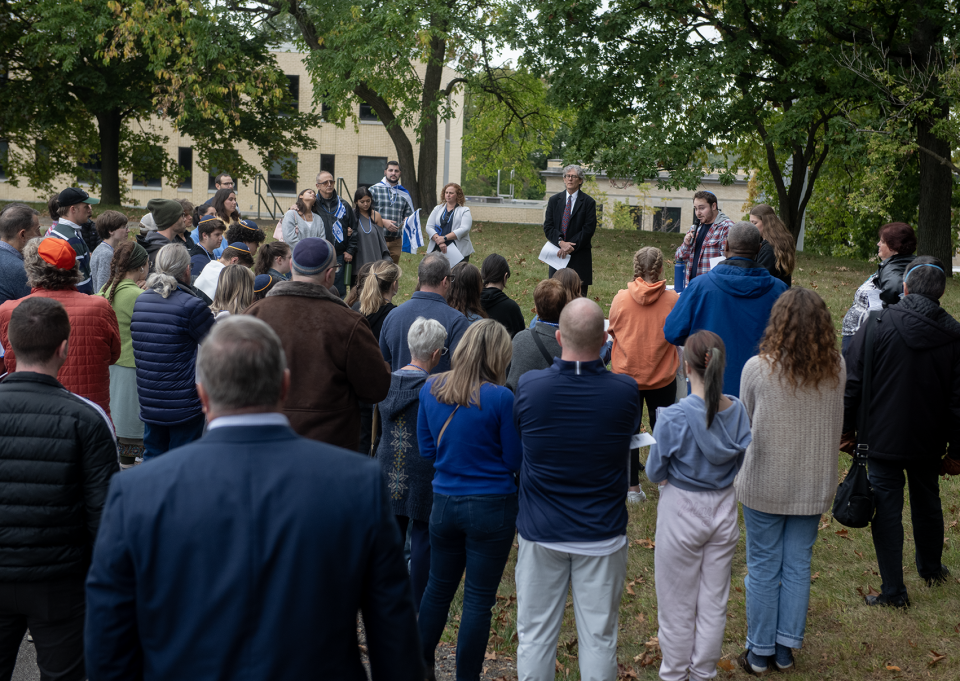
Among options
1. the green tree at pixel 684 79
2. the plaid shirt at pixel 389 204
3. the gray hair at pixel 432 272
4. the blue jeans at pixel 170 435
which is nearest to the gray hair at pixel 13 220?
the blue jeans at pixel 170 435

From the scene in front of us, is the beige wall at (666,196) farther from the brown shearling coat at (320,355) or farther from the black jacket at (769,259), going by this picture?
the brown shearling coat at (320,355)

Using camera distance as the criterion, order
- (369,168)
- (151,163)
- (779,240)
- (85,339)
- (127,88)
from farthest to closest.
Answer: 1. (369,168)
2. (151,163)
3. (127,88)
4. (779,240)
5. (85,339)

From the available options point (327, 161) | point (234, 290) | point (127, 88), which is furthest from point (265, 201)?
point (234, 290)

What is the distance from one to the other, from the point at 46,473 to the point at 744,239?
167 inches

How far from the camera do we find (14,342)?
3.46 metres

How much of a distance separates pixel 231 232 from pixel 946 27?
16.8 meters

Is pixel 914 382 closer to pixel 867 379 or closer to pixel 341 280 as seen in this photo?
pixel 867 379

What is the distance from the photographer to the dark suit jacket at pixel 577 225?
9.56 meters

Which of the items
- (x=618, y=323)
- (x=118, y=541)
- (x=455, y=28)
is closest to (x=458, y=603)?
(x=618, y=323)

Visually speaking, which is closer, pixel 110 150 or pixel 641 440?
pixel 641 440

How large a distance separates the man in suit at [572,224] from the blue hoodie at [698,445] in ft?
17.7

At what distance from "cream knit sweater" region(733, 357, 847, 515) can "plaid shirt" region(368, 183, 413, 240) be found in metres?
6.69

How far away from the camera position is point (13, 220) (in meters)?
6.49

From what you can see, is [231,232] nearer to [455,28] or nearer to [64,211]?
[64,211]
